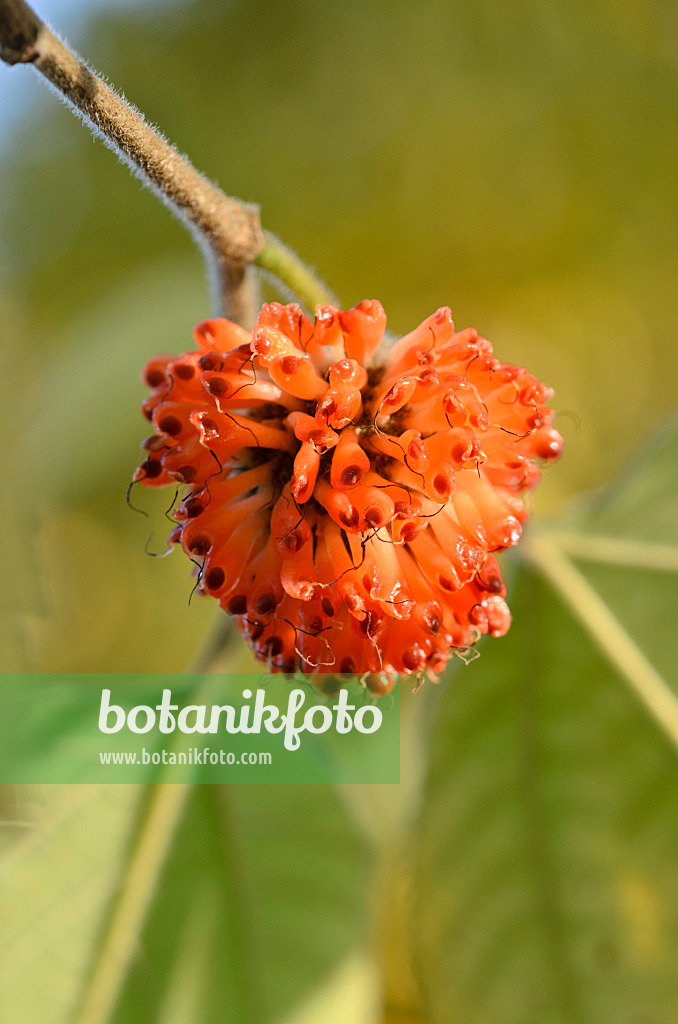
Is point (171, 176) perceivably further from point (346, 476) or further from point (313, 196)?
point (313, 196)

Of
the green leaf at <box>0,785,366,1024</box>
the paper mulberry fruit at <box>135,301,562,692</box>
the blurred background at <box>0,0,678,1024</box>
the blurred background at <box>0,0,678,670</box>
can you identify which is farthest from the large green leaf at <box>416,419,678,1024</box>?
the blurred background at <box>0,0,678,1024</box>

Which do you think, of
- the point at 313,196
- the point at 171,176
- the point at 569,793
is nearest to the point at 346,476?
the point at 171,176

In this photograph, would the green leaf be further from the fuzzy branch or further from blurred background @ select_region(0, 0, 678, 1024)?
the fuzzy branch

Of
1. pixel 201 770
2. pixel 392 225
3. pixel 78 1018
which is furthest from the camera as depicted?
pixel 392 225

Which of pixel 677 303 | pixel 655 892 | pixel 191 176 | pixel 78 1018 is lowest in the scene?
pixel 78 1018

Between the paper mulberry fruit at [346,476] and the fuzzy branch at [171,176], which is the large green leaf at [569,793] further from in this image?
the fuzzy branch at [171,176]

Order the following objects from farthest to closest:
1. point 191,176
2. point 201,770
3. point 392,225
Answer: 1. point 392,225
2. point 201,770
3. point 191,176

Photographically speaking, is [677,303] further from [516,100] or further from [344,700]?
[344,700]

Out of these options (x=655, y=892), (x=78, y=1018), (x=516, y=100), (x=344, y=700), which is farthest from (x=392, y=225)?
(x=78, y=1018)
